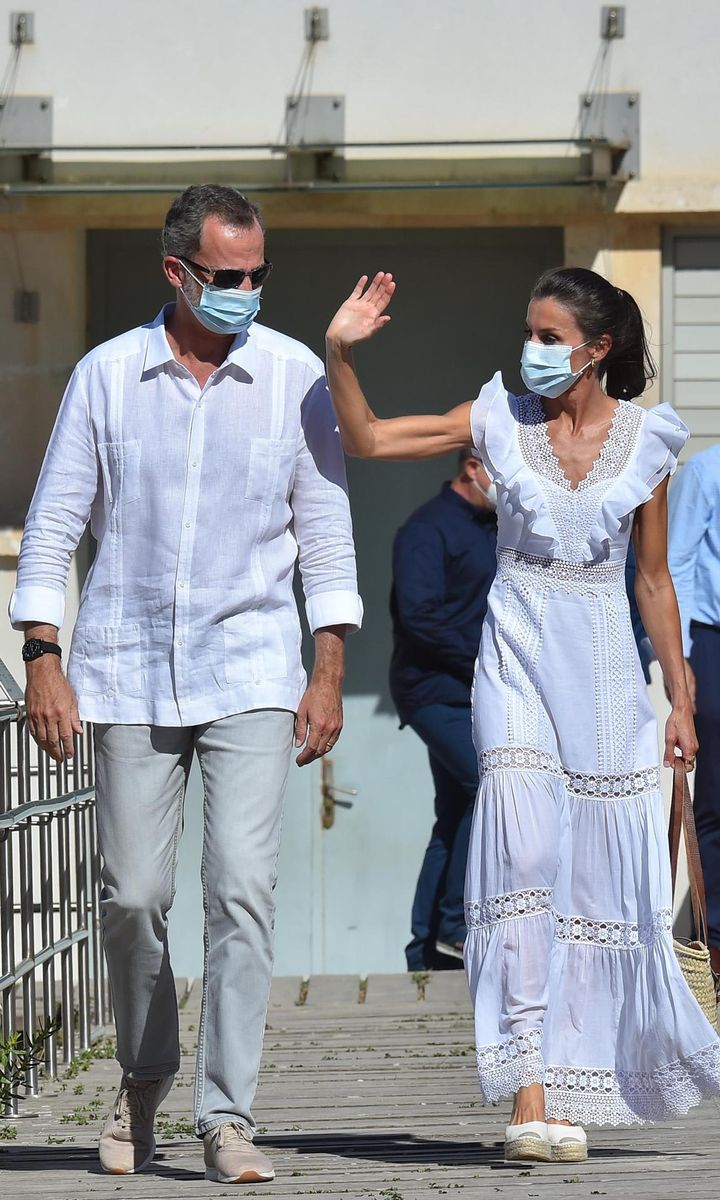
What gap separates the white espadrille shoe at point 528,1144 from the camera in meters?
4.70

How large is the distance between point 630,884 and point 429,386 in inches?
225

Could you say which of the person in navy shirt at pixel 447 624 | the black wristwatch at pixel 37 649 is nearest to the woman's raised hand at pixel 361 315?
the black wristwatch at pixel 37 649

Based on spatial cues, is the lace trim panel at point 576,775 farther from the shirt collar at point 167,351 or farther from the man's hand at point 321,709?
the shirt collar at point 167,351

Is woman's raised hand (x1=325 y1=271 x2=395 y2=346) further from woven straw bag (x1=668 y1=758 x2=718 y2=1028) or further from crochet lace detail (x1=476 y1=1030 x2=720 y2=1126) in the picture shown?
crochet lace detail (x1=476 y1=1030 x2=720 y2=1126)

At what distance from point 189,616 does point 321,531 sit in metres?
0.36

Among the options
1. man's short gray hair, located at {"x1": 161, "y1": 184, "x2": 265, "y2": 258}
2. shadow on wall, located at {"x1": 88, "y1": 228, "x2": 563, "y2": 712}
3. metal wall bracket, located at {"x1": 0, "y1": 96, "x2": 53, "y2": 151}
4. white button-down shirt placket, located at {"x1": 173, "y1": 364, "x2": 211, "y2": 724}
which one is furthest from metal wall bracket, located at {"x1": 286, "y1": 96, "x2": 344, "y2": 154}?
white button-down shirt placket, located at {"x1": 173, "y1": 364, "x2": 211, "y2": 724}

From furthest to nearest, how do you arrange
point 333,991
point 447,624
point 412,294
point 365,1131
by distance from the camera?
point 412,294 → point 447,624 → point 333,991 → point 365,1131

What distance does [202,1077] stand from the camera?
4582mm

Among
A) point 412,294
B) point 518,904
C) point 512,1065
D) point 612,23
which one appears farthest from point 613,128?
point 512,1065

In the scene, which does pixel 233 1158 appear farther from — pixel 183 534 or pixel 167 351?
pixel 167 351

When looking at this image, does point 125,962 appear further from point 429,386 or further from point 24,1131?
point 429,386

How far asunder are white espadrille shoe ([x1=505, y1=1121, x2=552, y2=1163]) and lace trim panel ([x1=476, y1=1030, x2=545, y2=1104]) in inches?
3.5

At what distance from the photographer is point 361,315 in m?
4.82

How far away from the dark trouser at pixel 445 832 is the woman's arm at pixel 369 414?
Result: 3956 mm
